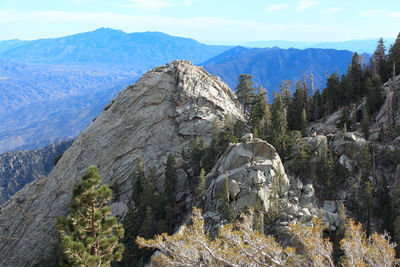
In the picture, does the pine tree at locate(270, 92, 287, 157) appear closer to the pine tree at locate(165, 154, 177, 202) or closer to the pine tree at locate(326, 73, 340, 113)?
the pine tree at locate(165, 154, 177, 202)

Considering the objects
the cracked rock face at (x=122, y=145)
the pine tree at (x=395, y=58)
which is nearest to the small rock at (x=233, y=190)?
the cracked rock face at (x=122, y=145)

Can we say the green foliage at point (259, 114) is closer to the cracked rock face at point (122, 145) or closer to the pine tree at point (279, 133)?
the pine tree at point (279, 133)

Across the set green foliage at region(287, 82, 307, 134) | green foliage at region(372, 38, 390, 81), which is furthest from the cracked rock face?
green foliage at region(372, 38, 390, 81)

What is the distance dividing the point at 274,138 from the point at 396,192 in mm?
18694

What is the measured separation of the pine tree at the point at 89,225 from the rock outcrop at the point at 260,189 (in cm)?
1581

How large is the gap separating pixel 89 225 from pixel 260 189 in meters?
22.4

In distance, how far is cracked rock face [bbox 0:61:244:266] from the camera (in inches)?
2229

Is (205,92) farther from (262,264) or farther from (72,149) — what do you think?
(262,264)

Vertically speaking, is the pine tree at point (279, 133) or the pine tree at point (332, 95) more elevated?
the pine tree at point (332, 95)

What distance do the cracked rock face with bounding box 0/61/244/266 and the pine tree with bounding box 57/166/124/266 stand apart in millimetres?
28520

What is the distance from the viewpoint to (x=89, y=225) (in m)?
25.8

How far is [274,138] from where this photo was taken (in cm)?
5103

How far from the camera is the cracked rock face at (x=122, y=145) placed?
5662cm

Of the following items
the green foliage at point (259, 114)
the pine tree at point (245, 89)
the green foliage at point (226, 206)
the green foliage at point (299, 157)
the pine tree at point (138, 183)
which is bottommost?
the pine tree at point (138, 183)
